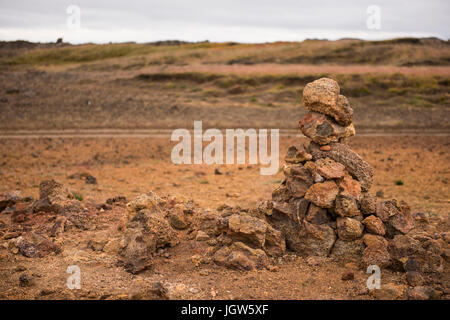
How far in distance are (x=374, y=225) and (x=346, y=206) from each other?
56 centimetres

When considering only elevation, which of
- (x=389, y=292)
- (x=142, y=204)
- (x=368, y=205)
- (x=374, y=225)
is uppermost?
(x=368, y=205)

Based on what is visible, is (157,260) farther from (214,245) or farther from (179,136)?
(179,136)

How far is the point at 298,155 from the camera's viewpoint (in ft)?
26.4

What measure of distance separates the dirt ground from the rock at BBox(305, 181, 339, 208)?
3.05 feet

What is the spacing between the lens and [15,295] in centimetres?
629

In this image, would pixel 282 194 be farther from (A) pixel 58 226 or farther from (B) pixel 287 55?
(B) pixel 287 55

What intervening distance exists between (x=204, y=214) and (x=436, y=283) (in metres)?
4.03

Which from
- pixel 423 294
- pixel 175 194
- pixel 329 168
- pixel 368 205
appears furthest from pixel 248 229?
pixel 175 194

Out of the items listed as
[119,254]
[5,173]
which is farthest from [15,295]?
[5,173]

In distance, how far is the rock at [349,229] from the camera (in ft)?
23.9

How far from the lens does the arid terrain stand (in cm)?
680

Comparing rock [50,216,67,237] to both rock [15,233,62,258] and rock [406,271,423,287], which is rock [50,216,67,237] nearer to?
rock [15,233,62,258]

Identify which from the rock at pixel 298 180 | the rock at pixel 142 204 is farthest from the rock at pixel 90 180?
the rock at pixel 298 180

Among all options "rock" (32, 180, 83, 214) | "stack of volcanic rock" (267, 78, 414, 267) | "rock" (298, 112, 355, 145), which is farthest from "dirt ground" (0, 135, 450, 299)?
"rock" (298, 112, 355, 145)
